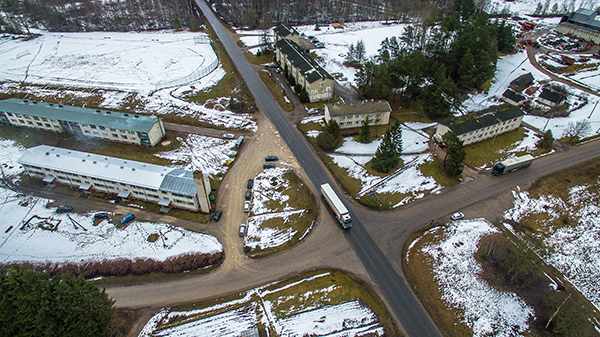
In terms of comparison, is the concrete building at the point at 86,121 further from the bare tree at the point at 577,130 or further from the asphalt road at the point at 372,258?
the bare tree at the point at 577,130

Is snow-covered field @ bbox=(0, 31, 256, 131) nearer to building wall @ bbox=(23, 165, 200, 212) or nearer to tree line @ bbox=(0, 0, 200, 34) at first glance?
tree line @ bbox=(0, 0, 200, 34)

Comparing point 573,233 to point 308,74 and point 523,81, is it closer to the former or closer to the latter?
point 523,81

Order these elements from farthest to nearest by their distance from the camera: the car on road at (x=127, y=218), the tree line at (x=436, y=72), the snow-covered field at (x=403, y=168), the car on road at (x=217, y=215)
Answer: the tree line at (x=436, y=72), the snow-covered field at (x=403, y=168), the car on road at (x=217, y=215), the car on road at (x=127, y=218)

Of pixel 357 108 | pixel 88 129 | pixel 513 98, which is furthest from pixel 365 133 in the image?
pixel 88 129

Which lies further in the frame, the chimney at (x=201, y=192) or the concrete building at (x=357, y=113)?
the concrete building at (x=357, y=113)

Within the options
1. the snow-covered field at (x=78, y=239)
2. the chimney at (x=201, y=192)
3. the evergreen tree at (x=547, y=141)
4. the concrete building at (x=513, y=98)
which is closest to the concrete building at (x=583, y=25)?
the concrete building at (x=513, y=98)

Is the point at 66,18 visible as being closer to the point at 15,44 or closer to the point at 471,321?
the point at 15,44

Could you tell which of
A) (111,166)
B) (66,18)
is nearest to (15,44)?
(66,18)
